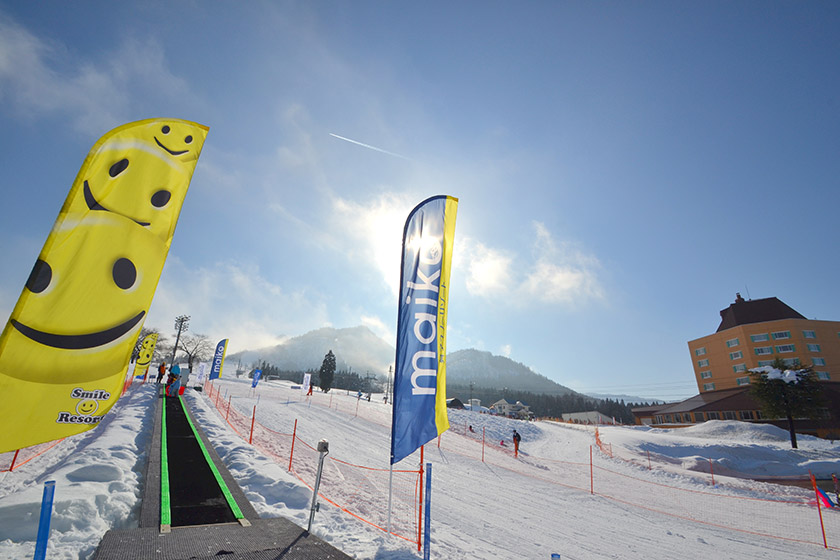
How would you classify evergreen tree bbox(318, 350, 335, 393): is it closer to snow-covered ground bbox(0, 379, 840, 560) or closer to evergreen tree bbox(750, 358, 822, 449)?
snow-covered ground bbox(0, 379, 840, 560)

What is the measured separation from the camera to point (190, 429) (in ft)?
44.9

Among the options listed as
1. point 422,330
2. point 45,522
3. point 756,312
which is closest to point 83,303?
point 45,522

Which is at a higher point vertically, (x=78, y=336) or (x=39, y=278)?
(x=39, y=278)

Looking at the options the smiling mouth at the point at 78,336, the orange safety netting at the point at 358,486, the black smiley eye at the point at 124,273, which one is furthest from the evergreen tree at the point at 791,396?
the black smiley eye at the point at 124,273

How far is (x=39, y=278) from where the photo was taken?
12.7ft

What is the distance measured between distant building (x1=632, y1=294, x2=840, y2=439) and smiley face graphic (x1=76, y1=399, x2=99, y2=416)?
62.4 m

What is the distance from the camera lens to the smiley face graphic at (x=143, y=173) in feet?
14.7

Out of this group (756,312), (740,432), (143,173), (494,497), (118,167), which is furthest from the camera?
(756,312)

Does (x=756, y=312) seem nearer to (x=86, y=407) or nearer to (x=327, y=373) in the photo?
(x=327, y=373)

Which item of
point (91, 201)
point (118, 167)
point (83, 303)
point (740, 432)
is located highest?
point (118, 167)

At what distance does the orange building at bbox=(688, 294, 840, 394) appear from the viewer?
57.7m

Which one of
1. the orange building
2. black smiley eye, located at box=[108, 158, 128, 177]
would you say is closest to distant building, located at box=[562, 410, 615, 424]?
the orange building

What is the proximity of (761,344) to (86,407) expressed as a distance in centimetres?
8404

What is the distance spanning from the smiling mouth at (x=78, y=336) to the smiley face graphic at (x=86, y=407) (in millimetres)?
638
